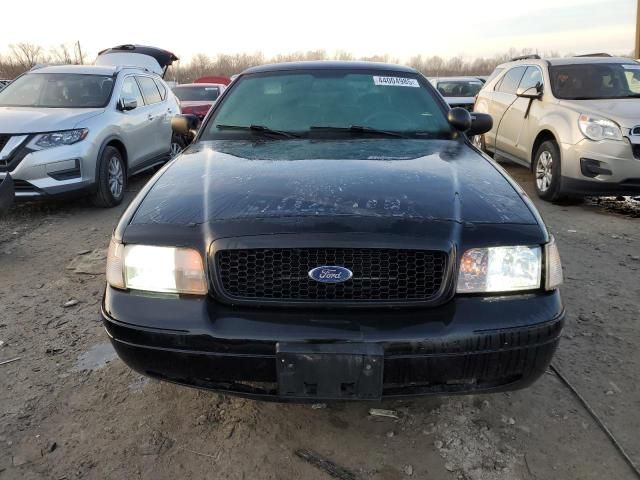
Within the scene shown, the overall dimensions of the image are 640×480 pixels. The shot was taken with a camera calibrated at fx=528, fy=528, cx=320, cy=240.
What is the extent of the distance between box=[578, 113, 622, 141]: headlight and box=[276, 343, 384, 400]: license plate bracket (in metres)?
5.05

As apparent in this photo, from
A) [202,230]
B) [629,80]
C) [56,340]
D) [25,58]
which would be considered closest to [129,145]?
[56,340]

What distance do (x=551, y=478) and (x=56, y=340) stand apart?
2687 millimetres

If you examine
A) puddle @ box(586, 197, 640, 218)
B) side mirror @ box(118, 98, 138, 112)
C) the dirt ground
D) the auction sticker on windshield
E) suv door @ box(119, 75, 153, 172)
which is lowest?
puddle @ box(586, 197, 640, 218)

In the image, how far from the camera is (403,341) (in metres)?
1.80

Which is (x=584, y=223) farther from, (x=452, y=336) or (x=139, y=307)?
(x=139, y=307)

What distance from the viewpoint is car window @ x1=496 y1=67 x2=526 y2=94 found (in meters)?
7.73

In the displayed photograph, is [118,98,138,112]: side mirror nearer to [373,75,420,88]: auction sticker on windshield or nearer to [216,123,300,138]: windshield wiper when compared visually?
[216,123,300,138]: windshield wiper

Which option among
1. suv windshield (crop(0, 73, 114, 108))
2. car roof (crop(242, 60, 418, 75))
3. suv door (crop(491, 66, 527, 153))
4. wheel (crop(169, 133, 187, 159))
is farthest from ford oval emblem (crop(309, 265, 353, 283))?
wheel (crop(169, 133, 187, 159))

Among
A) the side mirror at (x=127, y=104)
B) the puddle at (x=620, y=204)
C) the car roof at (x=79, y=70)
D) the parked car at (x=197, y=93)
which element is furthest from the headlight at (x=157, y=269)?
the parked car at (x=197, y=93)

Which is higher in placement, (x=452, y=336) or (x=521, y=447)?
(x=452, y=336)

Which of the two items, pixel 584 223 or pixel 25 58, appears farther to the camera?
pixel 25 58

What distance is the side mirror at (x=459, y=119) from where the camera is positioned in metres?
3.23

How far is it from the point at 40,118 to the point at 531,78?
6.22 metres

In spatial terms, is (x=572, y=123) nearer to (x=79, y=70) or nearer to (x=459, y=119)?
(x=459, y=119)
